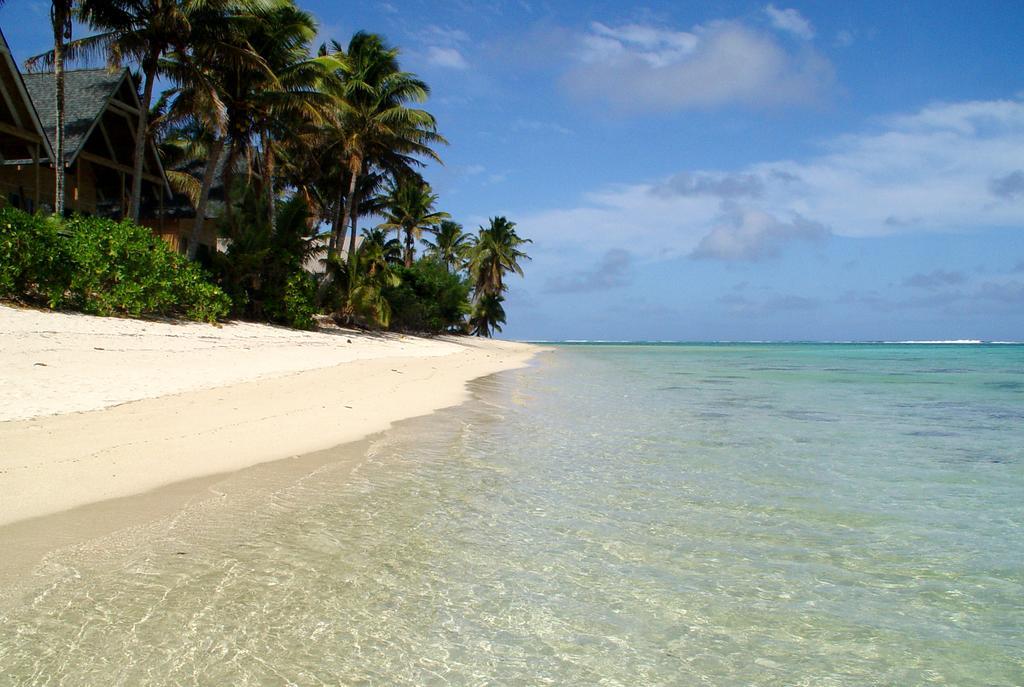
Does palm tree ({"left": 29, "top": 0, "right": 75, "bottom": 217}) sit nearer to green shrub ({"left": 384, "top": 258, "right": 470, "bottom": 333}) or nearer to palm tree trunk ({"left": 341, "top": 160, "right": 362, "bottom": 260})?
palm tree trunk ({"left": 341, "top": 160, "right": 362, "bottom": 260})

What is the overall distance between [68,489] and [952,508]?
231 inches

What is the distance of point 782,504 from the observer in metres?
→ 4.79

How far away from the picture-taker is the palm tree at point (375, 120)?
91.8 feet

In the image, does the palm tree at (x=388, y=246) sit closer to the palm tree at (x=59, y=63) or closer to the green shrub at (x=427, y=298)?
the green shrub at (x=427, y=298)

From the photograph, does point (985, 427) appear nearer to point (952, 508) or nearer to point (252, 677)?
point (952, 508)

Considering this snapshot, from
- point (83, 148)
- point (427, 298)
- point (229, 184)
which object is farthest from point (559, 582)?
point (427, 298)

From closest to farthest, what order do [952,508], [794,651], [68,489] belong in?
[794,651], [68,489], [952,508]

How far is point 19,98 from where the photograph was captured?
1756cm

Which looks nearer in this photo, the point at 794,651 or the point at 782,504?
the point at 794,651

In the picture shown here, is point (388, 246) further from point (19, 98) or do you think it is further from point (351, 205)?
point (19, 98)

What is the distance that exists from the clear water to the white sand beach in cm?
111

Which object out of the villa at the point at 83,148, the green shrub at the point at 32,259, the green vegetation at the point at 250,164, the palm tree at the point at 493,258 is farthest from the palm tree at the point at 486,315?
the green shrub at the point at 32,259

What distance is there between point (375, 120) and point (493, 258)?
79.4 feet

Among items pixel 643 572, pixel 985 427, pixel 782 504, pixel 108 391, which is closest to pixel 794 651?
pixel 643 572
